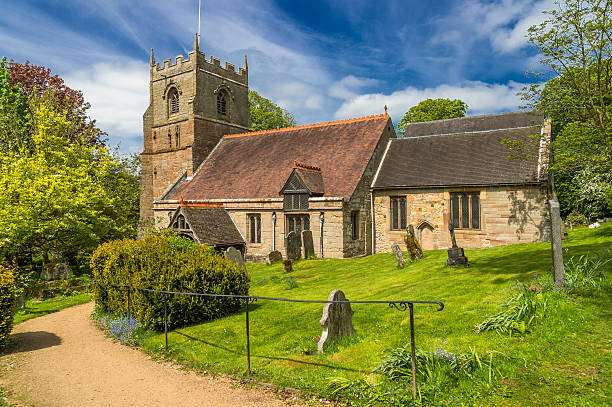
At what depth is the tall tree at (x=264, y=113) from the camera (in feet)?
169

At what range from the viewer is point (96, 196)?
70.6 feet

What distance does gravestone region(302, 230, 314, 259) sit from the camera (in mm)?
23156

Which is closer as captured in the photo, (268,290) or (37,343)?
A: (37,343)

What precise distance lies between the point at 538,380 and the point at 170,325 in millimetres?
9270

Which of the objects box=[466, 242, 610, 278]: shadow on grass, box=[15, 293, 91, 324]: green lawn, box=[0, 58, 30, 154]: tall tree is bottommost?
box=[15, 293, 91, 324]: green lawn

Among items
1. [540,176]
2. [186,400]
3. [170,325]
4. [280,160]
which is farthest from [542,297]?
[280,160]

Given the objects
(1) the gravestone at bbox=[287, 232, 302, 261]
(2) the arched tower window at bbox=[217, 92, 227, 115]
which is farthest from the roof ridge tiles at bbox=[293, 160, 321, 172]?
(2) the arched tower window at bbox=[217, 92, 227, 115]

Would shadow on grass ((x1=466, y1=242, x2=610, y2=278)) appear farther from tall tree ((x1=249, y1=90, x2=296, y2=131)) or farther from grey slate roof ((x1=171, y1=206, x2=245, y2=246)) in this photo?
tall tree ((x1=249, y1=90, x2=296, y2=131))

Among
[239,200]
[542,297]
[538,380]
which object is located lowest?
[538,380]

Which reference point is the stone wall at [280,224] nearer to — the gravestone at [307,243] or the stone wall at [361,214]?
the gravestone at [307,243]

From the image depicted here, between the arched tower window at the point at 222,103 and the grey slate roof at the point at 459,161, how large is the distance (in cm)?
1723

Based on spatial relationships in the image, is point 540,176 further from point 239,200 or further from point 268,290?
point 239,200

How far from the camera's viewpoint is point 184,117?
114 ft

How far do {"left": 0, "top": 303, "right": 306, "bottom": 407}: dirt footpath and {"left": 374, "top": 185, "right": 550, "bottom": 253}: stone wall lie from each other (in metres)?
17.8
